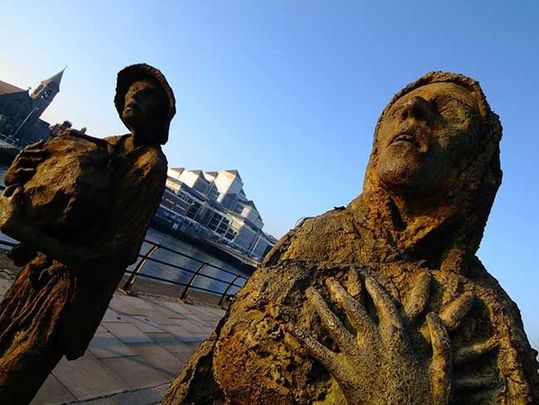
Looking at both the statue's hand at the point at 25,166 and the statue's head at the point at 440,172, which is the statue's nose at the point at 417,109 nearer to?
the statue's head at the point at 440,172

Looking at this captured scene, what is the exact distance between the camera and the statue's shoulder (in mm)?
1464

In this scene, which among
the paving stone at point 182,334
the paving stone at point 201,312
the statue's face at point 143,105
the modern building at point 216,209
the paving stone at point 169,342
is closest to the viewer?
the statue's face at point 143,105

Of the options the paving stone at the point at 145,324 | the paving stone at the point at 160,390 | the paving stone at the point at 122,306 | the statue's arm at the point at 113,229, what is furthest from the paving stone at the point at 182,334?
the statue's arm at the point at 113,229

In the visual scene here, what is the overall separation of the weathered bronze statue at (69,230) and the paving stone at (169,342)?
11.4 ft

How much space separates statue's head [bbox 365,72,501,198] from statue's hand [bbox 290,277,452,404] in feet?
1.72

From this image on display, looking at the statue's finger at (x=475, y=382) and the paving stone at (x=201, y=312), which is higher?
the statue's finger at (x=475, y=382)

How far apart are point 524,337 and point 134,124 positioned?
2.37m

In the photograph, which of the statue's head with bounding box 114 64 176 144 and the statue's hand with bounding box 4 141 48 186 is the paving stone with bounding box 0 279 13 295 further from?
the statue's head with bounding box 114 64 176 144

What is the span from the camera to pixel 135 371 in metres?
4.35

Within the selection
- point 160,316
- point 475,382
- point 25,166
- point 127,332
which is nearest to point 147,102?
point 25,166

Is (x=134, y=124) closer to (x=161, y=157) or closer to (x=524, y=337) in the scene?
(x=161, y=157)

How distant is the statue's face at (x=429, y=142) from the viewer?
1.29 metres

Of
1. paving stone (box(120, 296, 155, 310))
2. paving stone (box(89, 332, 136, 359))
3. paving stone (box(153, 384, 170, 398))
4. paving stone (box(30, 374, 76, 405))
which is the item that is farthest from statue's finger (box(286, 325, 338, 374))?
paving stone (box(120, 296, 155, 310))

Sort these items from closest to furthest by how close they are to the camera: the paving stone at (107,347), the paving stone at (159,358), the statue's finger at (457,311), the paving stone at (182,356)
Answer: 1. the statue's finger at (457,311)
2. the paving stone at (107,347)
3. the paving stone at (159,358)
4. the paving stone at (182,356)
